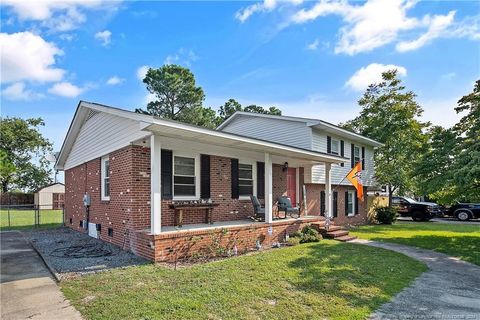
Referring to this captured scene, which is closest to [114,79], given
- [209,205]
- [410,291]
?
[209,205]

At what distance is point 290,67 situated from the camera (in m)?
13.4

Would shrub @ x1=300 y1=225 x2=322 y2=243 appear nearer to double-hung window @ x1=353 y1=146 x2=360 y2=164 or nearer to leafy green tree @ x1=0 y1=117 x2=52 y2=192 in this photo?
double-hung window @ x1=353 y1=146 x2=360 y2=164

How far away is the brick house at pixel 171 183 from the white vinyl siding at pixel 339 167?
5.91 feet

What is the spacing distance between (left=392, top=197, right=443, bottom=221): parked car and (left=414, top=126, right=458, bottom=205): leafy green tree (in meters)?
12.1

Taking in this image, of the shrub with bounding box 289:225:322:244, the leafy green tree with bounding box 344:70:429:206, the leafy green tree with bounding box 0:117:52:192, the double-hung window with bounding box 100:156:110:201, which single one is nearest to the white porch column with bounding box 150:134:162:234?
the double-hung window with bounding box 100:156:110:201

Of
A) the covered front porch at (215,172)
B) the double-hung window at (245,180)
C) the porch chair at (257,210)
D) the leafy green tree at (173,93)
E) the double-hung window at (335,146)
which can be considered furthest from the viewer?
the leafy green tree at (173,93)

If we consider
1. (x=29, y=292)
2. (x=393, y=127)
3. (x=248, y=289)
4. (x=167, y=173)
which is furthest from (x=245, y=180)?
(x=393, y=127)

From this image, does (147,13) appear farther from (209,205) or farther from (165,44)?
(209,205)

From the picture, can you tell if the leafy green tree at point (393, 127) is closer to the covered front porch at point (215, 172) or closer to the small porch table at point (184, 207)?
the covered front porch at point (215, 172)

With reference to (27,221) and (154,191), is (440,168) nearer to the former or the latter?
(154,191)

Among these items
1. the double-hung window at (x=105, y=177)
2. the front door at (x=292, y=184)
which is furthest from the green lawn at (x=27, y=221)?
the front door at (x=292, y=184)

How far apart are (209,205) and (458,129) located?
Result: 947 cm

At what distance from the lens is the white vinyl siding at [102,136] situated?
28.1ft

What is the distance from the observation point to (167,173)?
9078 millimetres
